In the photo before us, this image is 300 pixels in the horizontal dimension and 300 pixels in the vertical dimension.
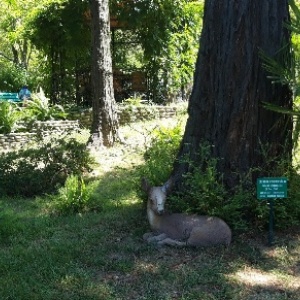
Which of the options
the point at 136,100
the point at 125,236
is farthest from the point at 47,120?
the point at 125,236

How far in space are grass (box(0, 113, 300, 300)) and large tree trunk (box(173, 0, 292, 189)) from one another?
0.93 m

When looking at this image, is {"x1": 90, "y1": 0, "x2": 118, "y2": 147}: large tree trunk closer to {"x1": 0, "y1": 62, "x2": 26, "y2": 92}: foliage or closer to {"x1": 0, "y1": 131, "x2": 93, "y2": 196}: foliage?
{"x1": 0, "y1": 131, "x2": 93, "y2": 196}: foliage

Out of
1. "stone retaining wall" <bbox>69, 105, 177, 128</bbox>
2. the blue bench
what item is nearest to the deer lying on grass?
"stone retaining wall" <bbox>69, 105, 177, 128</bbox>

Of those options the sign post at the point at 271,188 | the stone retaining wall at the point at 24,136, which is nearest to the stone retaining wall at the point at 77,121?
the stone retaining wall at the point at 24,136

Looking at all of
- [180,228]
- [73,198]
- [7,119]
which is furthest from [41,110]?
[180,228]

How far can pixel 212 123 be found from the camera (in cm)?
590

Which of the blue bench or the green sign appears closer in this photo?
the green sign

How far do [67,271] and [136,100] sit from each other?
9590 mm

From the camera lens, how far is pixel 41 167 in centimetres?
812

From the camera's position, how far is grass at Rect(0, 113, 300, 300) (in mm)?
4434

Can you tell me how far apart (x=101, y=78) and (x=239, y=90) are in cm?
515

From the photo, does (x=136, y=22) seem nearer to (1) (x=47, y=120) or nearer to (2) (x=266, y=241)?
(1) (x=47, y=120)

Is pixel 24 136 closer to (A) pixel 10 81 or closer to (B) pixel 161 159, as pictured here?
(B) pixel 161 159

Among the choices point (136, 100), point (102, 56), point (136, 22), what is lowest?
point (136, 100)
